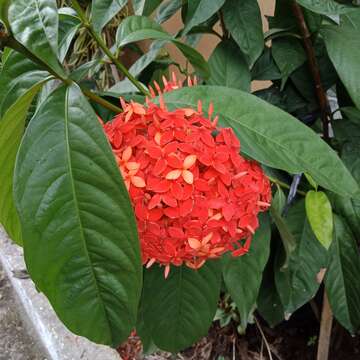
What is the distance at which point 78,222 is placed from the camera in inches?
19.6

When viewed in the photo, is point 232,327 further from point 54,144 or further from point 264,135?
point 54,144

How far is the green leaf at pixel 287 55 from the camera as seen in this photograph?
0.88 meters

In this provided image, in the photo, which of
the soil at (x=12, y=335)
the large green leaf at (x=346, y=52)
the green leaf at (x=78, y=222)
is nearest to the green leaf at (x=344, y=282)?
the large green leaf at (x=346, y=52)

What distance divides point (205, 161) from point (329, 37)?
444 mm

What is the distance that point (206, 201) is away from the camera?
56 cm

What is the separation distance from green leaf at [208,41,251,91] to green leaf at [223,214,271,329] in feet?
0.90

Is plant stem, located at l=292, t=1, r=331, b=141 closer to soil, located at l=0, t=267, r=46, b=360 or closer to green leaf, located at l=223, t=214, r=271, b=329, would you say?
green leaf, located at l=223, t=214, r=271, b=329

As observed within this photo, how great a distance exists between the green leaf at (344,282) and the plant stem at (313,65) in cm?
24

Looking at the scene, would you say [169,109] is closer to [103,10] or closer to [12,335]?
[103,10]

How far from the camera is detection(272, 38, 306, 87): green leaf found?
2.89 ft

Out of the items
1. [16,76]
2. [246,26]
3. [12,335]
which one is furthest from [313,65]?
[12,335]

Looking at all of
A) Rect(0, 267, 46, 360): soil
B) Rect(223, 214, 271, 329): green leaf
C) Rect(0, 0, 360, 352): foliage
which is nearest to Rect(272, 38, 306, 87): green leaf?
Rect(0, 0, 360, 352): foliage

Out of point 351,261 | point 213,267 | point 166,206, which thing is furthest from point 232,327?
point 166,206

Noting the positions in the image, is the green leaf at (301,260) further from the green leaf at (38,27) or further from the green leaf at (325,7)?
A: the green leaf at (38,27)
